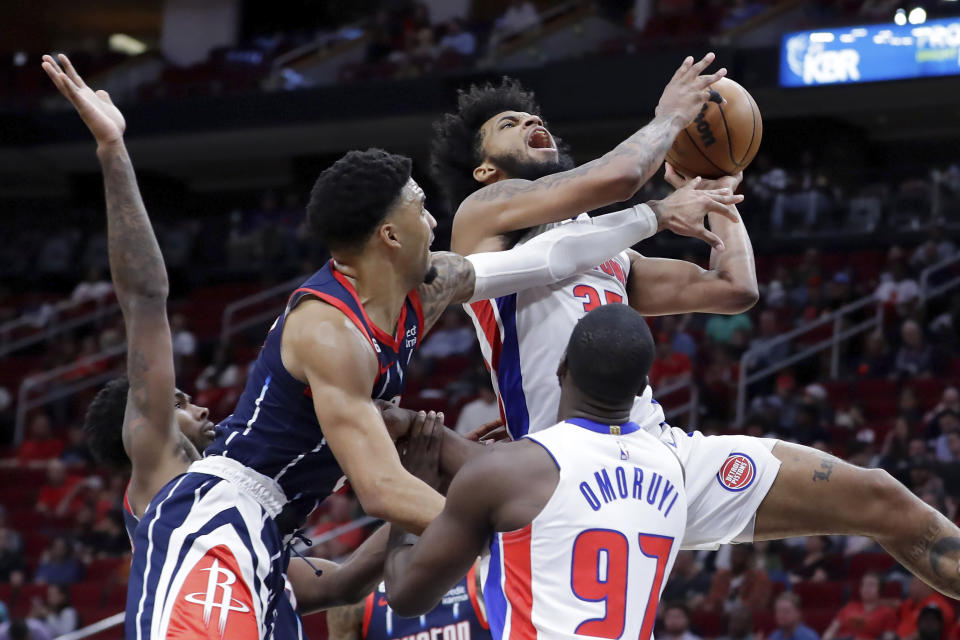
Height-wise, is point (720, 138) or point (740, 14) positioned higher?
point (740, 14)

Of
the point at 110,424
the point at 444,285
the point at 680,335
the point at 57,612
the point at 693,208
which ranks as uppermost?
the point at 693,208

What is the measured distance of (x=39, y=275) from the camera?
1973 cm

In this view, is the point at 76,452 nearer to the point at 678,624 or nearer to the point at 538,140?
the point at 678,624

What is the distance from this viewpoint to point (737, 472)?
13.1 feet

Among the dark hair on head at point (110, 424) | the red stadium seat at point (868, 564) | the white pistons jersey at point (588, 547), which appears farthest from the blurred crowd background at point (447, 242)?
the white pistons jersey at point (588, 547)

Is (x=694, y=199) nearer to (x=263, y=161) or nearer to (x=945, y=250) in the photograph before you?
(x=945, y=250)

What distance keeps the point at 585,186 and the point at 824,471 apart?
1.14m

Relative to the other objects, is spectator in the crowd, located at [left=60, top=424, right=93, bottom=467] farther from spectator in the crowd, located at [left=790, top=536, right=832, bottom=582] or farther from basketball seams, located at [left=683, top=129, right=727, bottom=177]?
basketball seams, located at [left=683, top=129, right=727, bottom=177]

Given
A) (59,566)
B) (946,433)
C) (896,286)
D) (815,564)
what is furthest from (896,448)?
(59,566)

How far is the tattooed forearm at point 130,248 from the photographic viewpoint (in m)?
3.88

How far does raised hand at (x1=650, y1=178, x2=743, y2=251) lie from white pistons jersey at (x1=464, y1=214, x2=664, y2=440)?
30 cm

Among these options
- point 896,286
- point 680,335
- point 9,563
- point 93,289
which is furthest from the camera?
point 93,289

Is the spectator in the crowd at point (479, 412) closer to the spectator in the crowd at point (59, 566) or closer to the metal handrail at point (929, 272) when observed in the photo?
the spectator in the crowd at point (59, 566)

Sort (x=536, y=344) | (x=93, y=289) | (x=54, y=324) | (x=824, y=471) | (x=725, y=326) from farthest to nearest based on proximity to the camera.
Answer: (x=54, y=324), (x=93, y=289), (x=725, y=326), (x=536, y=344), (x=824, y=471)
